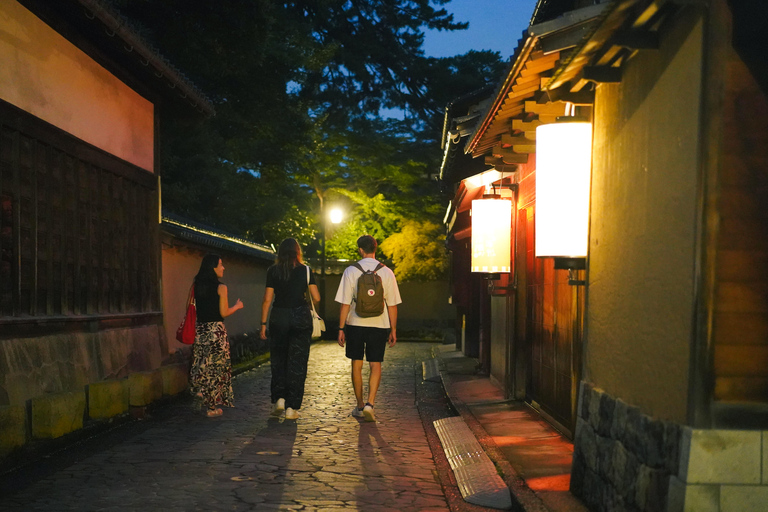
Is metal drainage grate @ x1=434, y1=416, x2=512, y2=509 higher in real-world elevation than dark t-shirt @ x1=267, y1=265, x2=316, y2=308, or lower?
lower

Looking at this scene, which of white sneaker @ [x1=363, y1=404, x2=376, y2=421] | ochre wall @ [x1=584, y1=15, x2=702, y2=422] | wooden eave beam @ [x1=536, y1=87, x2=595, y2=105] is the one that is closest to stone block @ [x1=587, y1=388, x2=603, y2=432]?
ochre wall @ [x1=584, y1=15, x2=702, y2=422]

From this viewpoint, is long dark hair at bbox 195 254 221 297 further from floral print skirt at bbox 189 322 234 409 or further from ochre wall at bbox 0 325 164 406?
ochre wall at bbox 0 325 164 406

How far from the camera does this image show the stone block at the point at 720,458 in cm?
445

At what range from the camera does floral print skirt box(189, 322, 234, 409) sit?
11195 mm

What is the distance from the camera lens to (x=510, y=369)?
42.2ft

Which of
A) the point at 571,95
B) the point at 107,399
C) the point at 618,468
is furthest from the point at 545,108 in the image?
the point at 107,399

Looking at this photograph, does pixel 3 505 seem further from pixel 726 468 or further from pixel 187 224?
pixel 187 224

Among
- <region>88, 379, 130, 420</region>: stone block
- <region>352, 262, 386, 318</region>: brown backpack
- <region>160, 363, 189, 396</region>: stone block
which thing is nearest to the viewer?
<region>88, 379, 130, 420</region>: stone block

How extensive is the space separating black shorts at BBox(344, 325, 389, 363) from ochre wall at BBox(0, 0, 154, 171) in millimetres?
4911

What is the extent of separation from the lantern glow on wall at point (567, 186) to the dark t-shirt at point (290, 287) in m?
4.47

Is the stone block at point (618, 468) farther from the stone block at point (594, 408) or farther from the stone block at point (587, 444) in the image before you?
the stone block at point (594, 408)

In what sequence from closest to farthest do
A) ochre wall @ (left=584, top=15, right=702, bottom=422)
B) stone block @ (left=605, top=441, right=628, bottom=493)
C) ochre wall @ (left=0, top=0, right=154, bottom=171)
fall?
ochre wall @ (left=584, top=15, right=702, bottom=422) → stone block @ (left=605, top=441, right=628, bottom=493) → ochre wall @ (left=0, top=0, right=154, bottom=171)

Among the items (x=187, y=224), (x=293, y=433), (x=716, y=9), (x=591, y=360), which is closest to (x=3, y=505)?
(x=293, y=433)

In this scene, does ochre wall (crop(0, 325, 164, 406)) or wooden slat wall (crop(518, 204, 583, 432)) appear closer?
ochre wall (crop(0, 325, 164, 406))
